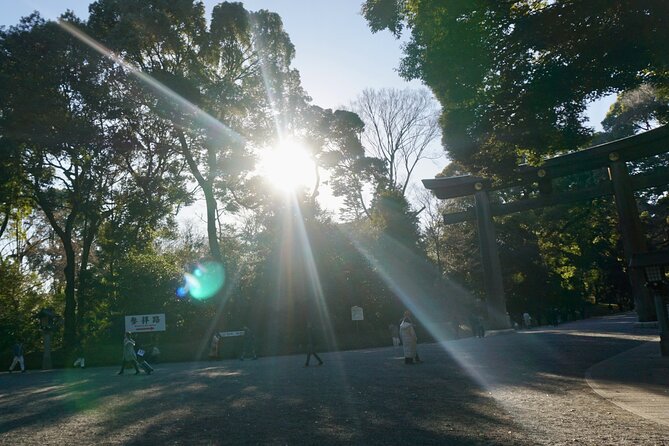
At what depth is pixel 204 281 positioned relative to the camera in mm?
30344

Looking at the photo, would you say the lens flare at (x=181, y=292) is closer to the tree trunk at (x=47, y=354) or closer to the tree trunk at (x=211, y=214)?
the tree trunk at (x=211, y=214)

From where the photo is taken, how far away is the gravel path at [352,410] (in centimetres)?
598

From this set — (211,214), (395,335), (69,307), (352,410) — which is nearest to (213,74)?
(211,214)

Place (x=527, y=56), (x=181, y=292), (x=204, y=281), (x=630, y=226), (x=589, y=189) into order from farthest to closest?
(x=181, y=292) < (x=204, y=281) < (x=589, y=189) < (x=630, y=226) < (x=527, y=56)

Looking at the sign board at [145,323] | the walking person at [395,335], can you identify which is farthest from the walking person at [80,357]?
the walking person at [395,335]

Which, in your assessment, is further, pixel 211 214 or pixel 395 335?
pixel 395 335

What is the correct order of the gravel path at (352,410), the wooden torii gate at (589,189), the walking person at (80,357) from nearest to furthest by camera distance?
the gravel path at (352,410) → the wooden torii gate at (589,189) → the walking person at (80,357)

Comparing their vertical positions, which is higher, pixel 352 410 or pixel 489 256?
pixel 489 256

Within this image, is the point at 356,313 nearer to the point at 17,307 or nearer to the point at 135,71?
the point at 135,71

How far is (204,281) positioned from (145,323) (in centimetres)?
434

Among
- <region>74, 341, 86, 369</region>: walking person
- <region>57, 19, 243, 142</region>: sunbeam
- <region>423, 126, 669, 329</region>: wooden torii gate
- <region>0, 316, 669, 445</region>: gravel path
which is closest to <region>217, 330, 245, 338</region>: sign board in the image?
<region>74, 341, 86, 369</region>: walking person

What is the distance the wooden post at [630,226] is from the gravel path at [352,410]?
29.7 ft

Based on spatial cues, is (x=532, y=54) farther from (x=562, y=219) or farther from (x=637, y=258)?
(x=562, y=219)

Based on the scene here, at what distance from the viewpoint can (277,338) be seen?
28953 mm
